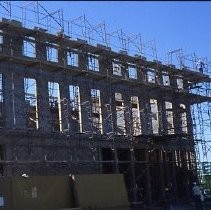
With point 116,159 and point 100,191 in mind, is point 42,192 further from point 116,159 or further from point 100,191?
point 116,159

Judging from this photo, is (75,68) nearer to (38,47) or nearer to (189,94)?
(38,47)

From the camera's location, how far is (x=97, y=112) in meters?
26.6

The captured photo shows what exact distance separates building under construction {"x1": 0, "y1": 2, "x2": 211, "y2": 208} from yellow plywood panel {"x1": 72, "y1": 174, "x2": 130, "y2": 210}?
6.21 ft

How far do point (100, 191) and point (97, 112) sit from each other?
20.6ft

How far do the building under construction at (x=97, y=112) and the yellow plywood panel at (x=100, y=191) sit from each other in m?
1.89

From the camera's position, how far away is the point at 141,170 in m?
28.0

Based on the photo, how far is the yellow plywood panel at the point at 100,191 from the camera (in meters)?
20.5

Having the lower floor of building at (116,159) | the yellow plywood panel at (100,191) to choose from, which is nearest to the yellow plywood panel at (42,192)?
the yellow plywood panel at (100,191)

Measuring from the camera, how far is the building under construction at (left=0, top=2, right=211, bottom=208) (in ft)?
73.7

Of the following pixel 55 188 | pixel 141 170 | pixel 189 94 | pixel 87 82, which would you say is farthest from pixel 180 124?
pixel 55 188

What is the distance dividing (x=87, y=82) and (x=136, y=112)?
4158mm

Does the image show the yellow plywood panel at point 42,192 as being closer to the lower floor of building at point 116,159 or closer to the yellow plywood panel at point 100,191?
the yellow plywood panel at point 100,191

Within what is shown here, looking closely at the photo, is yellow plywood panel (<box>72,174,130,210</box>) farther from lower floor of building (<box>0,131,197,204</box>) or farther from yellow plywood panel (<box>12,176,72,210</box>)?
lower floor of building (<box>0,131,197,204</box>)

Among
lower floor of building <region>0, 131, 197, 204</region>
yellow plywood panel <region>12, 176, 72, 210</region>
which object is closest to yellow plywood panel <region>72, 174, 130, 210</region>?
yellow plywood panel <region>12, 176, 72, 210</region>
